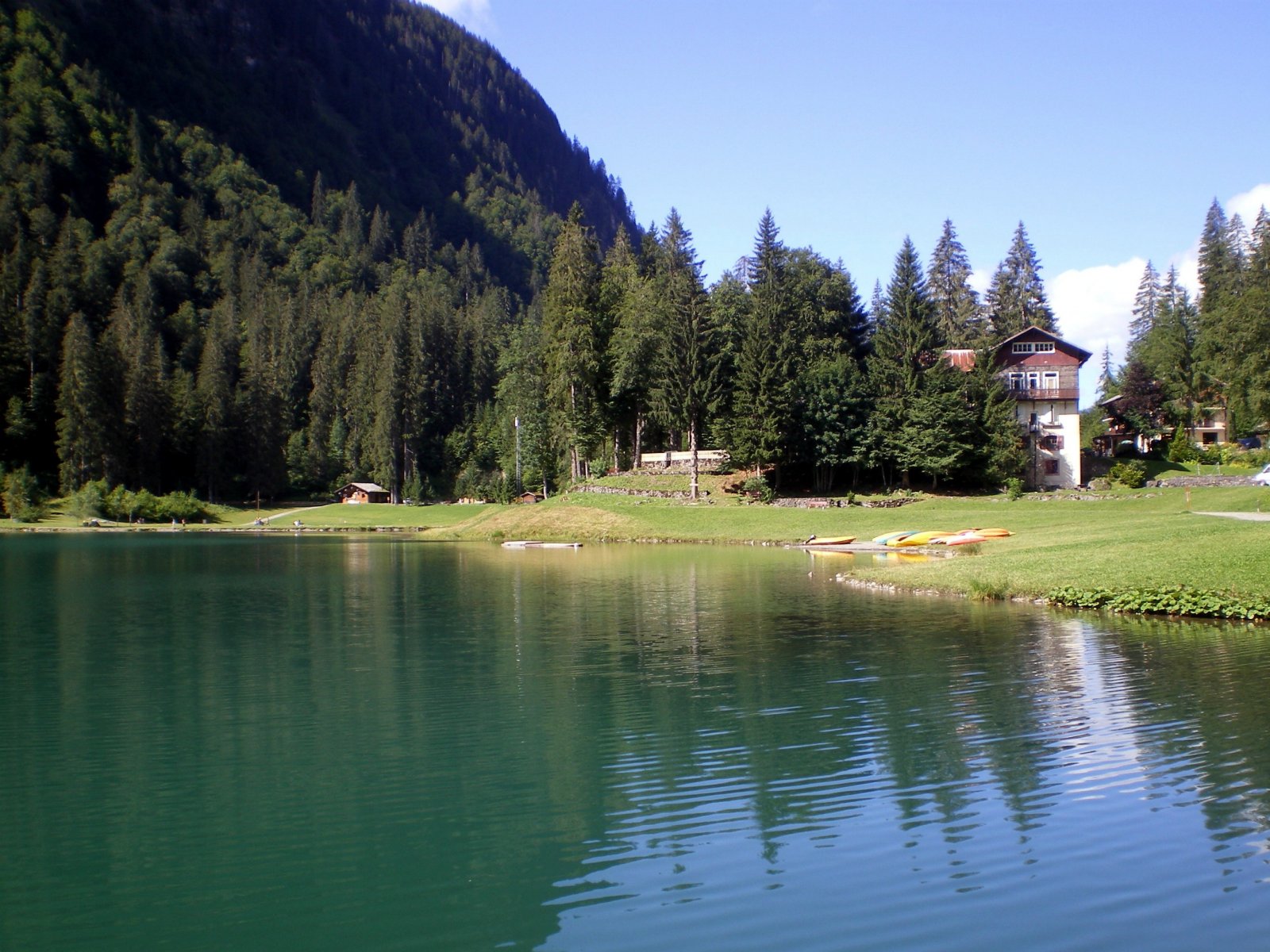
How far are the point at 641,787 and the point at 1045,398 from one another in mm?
72803

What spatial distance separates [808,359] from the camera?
264 feet

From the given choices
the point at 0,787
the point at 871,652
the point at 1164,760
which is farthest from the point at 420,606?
the point at 1164,760

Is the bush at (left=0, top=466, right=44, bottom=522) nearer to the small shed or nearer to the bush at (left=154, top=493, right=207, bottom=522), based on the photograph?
the bush at (left=154, top=493, right=207, bottom=522)

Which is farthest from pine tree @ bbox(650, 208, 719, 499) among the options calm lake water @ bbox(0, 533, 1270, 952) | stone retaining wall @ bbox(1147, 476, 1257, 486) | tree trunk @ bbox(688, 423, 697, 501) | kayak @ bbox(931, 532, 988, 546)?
calm lake water @ bbox(0, 533, 1270, 952)

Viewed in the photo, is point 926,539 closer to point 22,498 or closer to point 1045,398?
point 1045,398

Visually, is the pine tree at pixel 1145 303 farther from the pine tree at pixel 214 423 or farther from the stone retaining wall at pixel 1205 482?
the pine tree at pixel 214 423

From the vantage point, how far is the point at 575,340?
274 feet

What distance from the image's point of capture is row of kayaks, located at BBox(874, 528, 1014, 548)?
47.7 meters

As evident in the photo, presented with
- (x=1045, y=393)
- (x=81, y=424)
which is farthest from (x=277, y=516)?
(x=1045, y=393)

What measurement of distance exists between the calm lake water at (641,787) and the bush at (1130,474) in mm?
49148

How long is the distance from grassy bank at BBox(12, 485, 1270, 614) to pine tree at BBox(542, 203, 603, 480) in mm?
9523

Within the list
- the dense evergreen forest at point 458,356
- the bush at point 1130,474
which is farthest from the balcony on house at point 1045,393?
the bush at point 1130,474

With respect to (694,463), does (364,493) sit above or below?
below

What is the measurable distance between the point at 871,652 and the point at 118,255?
183 metres
